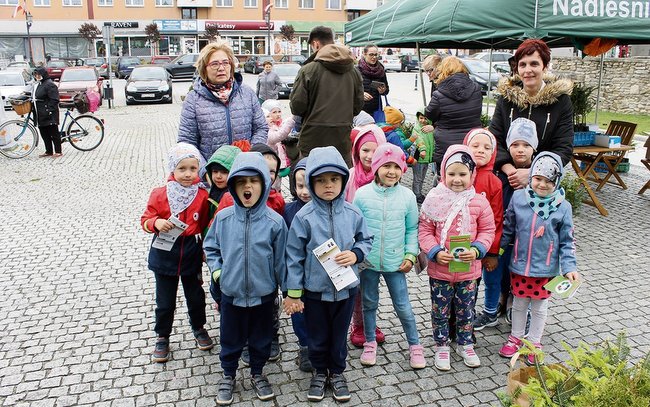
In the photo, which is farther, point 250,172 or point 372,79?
point 372,79

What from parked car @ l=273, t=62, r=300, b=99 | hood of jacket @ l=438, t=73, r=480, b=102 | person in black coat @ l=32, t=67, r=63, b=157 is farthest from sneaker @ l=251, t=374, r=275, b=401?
parked car @ l=273, t=62, r=300, b=99

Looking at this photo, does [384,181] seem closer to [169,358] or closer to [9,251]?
[169,358]

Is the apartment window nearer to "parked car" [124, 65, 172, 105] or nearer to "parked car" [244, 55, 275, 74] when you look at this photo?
"parked car" [244, 55, 275, 74]

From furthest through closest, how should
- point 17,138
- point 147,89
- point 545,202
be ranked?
point 147,89 → point 17,138 → point 545,202

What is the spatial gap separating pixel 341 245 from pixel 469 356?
1.34 m

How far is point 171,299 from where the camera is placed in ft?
13.2

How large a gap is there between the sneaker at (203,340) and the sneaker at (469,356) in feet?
6.03

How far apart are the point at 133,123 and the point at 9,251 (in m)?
11.9

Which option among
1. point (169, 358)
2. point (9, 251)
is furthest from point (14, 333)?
point (9, 251)

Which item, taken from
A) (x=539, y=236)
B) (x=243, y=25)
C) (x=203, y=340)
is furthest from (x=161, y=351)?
(x=243, y=25)

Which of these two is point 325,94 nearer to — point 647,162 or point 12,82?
point 647,162

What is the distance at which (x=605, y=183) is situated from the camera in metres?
9.34

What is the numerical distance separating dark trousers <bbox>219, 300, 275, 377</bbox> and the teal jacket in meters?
0.80

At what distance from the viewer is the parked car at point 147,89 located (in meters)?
22.9
